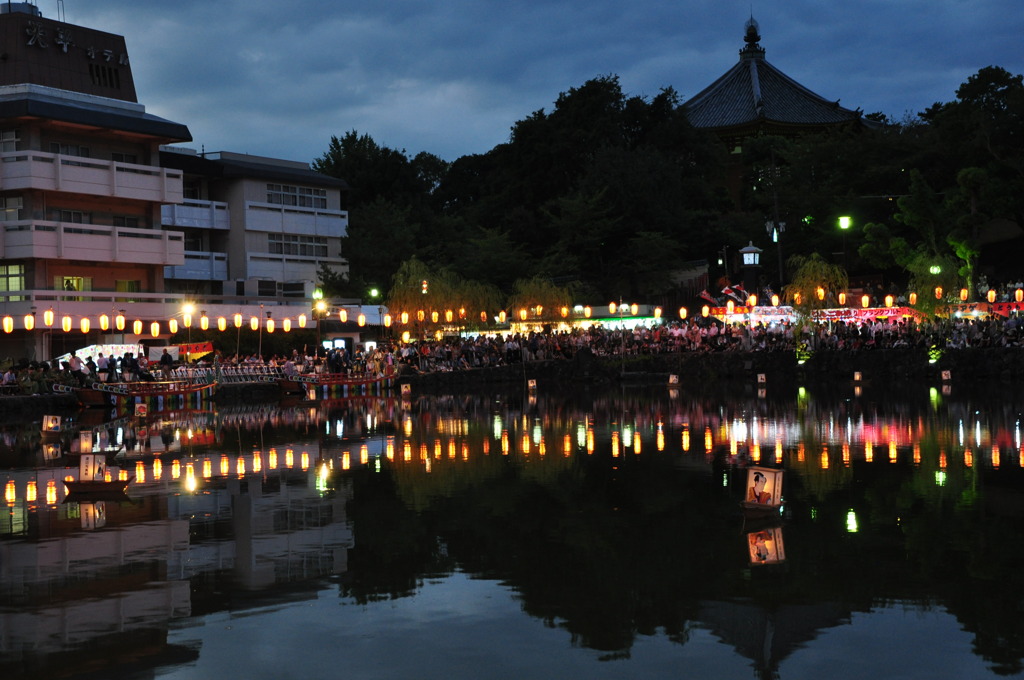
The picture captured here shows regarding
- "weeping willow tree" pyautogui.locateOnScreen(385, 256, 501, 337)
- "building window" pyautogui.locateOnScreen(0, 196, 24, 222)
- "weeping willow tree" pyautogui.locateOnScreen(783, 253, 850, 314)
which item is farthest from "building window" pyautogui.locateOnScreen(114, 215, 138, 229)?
"weeping willow tree" pyautogui.locateOnScreen(783, 253, 850, 314)

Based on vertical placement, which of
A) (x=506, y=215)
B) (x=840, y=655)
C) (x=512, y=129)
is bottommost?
(x=840, y=655)

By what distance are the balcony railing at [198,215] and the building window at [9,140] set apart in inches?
346

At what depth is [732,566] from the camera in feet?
37.9

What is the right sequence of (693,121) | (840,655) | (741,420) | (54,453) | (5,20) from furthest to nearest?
1. (693,121)
2. (5,20)
3. (741,420)
4. (54,453)
5. (840,655)

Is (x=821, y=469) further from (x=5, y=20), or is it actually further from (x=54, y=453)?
(x=5, y=20)

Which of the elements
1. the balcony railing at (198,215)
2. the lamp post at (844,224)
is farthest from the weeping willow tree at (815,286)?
the balcony railing at (198,215)

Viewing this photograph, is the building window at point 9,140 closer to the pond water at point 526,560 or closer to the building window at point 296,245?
the building window at point 296,245

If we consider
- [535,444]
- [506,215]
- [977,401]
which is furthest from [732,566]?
[506,215]

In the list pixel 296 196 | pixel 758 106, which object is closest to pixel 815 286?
pixel 758 106

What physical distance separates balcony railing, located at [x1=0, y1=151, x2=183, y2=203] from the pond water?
87.4 feet

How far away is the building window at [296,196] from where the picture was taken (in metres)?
59.4

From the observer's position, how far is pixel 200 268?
56.8 meters

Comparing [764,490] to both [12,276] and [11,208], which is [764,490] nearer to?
[12,276]

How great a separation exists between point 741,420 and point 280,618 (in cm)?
1864
